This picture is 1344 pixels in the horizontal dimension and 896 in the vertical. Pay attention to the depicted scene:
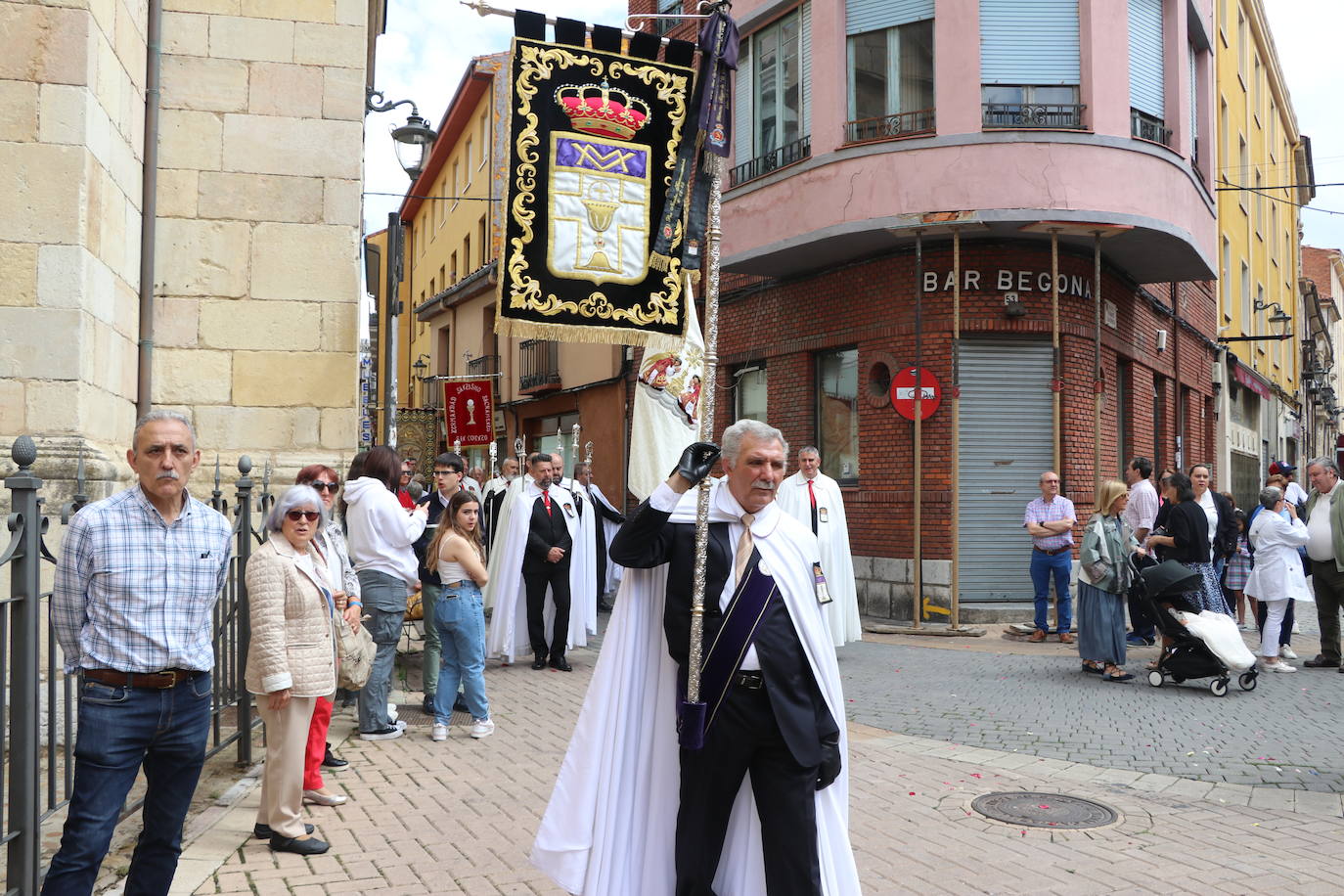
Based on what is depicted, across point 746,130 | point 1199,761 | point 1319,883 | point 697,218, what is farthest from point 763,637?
point 746,130

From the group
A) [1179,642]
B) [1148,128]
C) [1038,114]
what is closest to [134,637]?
[1179,642]

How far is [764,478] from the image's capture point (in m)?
3.87

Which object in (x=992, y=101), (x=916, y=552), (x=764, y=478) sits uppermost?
(x=992, y=101)

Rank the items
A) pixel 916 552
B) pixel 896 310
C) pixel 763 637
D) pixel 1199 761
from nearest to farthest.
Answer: pixel 763 637
pixel 1199 761
pixel 916 552
pixel 896 310

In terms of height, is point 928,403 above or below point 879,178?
below

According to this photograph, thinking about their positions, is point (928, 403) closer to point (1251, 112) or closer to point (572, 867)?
point (572, 867)

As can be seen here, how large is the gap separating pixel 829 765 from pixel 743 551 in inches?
30.5

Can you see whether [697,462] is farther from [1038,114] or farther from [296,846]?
[1038,114]

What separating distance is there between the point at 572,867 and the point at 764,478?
1.52m

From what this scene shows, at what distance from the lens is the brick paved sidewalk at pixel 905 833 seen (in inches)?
192

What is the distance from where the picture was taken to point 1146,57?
1552 centimetres

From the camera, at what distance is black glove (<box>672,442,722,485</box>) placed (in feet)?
12.2

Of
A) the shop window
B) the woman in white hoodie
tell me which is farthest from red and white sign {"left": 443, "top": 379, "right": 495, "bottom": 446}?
the woman in white hoodie

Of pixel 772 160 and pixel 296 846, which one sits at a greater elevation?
pixel 772 160
